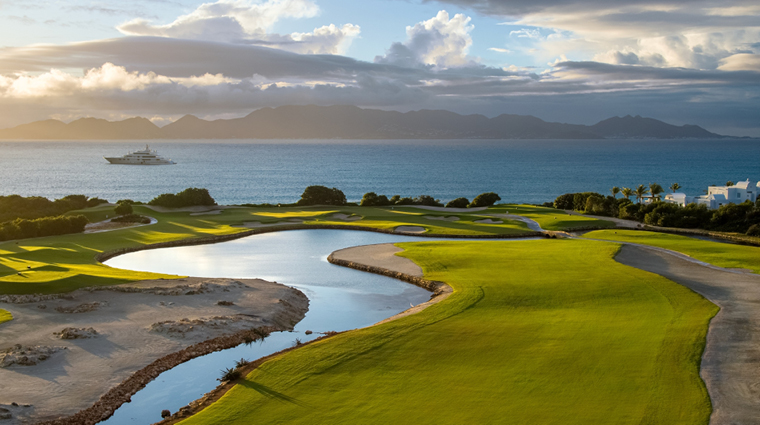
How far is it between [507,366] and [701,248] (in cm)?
2826

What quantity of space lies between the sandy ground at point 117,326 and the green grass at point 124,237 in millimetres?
2067

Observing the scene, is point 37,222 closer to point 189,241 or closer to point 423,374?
point 189,241

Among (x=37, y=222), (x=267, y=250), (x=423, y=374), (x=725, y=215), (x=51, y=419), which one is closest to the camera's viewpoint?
(x=51, y=419)

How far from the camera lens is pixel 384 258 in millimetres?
36156

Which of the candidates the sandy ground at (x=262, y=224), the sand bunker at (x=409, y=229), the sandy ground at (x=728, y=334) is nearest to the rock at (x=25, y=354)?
the sandy ground at (x=728, y=334)

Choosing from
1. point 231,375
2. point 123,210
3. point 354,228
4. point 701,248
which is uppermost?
point 123,210

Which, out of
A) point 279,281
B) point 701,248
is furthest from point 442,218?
point 279,281

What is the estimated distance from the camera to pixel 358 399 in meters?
14.9

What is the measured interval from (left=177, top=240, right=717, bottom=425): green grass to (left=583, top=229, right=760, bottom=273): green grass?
972 cm

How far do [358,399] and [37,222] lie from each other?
3920 centimetres

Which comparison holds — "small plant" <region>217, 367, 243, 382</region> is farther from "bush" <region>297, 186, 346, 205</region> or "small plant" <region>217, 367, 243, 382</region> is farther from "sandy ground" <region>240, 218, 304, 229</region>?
"bush" <region>297, 186, 346, 205</region>

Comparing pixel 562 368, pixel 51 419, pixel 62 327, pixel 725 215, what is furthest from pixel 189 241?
pixel 725 215

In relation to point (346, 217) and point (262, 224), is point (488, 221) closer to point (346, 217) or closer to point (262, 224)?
point (346, 217)

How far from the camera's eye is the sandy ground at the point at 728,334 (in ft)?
48.1
